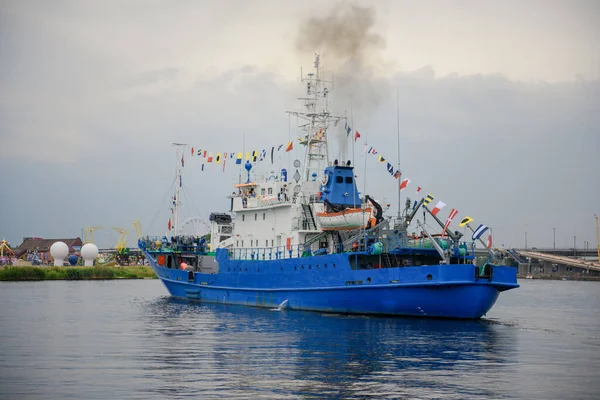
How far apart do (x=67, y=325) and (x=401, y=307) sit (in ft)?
50.9

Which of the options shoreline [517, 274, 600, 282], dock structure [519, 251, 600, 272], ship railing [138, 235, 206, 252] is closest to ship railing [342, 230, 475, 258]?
ship railing [138, 235, 206, 252]

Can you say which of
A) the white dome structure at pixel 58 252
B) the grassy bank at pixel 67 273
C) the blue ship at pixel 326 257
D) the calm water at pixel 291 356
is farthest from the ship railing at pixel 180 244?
the white dome structure at pixel 58 252

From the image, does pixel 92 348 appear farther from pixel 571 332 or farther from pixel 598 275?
pixel 598 275

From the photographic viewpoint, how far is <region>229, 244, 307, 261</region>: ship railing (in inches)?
1529

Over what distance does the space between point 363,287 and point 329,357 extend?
33.0ft

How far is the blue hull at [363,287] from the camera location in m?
30.6

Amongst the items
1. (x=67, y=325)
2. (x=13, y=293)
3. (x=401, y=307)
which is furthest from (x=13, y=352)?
(x=13, y=293)

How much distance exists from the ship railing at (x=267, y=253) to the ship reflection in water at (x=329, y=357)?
455 cm

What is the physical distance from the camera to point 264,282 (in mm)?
39656

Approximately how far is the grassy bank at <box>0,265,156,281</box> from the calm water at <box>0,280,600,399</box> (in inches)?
1769

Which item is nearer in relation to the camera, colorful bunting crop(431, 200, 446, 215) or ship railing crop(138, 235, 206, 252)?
colorful bunting crop(431, 200, 446, 215)

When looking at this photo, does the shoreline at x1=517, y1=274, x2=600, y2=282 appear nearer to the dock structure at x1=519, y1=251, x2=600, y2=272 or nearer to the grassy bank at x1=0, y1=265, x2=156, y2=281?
the dock structure at x1=519, y1=251, x2=600, y2=272

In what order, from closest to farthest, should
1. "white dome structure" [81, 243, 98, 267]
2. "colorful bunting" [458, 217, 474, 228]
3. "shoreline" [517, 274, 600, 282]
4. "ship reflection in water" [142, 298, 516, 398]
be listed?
"ship reflection in water" [142, 298, 516, 398] → "colorful bunting" [458, 217, 474, 228] → "white dome structure" [81, 243, 98, 267] → "shoreline" [517, 274, 600, 282]

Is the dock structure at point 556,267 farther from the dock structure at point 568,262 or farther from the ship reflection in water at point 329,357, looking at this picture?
the ship reflection in water at point 329,357
